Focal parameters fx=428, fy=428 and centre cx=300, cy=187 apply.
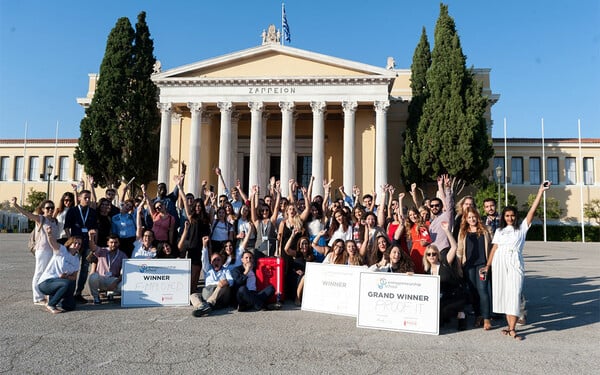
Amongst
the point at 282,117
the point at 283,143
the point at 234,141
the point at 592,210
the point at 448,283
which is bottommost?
the point at 448,283

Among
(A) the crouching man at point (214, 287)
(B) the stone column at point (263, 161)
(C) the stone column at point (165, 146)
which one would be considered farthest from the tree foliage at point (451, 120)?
(A) the crouching man at point (214, 287)

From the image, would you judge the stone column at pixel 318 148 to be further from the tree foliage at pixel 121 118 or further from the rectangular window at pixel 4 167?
the rectangular window at pixel 4 167

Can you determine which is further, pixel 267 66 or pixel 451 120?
pixel 267 66

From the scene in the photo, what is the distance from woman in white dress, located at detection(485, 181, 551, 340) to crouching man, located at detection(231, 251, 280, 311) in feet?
12.0

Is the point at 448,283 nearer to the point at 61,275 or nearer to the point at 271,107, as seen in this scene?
the point at 61,275

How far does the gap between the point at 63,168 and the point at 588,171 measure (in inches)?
1858

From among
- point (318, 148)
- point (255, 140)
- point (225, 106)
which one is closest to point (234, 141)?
point (225, 106)

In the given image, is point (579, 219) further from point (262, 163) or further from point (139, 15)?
point (139, 15)

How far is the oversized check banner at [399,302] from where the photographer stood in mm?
6059

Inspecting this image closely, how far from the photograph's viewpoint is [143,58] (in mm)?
30578

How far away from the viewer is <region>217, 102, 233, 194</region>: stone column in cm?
2711

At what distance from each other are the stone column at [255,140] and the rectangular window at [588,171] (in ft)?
92.7

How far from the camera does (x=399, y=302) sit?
245 inches

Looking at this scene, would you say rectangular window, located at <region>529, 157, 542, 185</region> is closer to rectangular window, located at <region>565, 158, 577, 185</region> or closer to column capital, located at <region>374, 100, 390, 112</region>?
rectangular window, located at <region>565, 158, 577, 185</region>
